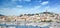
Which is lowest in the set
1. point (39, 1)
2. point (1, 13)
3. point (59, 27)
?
point (59, 27)

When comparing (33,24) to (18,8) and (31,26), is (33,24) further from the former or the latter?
(18,8)

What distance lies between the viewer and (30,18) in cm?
168

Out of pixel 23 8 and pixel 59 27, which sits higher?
pixel 23 8

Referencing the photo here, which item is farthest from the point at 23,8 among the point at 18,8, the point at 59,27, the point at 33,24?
the point at 59,27

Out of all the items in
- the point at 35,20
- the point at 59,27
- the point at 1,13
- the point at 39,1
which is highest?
the point at 39,1

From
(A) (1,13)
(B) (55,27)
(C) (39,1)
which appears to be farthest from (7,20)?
(B) (55,27)

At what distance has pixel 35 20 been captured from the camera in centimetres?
167

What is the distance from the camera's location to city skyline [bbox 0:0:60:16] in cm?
166

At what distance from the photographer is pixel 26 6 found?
5.49ft

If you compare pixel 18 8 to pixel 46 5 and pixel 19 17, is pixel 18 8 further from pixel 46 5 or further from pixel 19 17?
pixel 46 5

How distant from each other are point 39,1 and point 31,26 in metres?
0.40

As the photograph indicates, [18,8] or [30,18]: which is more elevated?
[18,8]

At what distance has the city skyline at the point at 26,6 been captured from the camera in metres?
1.66

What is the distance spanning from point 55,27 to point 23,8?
0.57 metres
